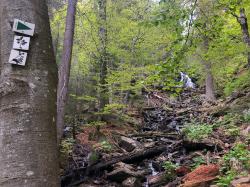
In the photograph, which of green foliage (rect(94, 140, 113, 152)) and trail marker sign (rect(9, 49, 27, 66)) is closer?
trail marker sign (rect(9, 49, 27, 66))

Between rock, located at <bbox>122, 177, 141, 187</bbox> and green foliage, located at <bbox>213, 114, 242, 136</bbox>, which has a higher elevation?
green foliage, located at <bbox>213, 114, 242, 136</bbox>

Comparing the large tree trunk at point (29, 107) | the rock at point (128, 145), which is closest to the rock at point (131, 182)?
the rock at point (128, 145)

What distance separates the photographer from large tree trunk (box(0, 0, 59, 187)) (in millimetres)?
1921

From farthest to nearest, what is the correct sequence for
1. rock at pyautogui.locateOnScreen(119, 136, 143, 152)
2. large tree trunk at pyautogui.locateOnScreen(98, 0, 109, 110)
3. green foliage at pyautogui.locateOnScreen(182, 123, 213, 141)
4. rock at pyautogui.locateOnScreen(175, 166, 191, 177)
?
large tree trunk at pyautogui.locateOnScreen(98, 0, 109, 110)
rock at pyautogui.locateOnScreen(119, 136, 143, 152)
green foliage at pyautogui.locateOnScreen(182, 123, 213, 141)
rock at pyautogui.locateOnScreen(175, 166, 191, 177)

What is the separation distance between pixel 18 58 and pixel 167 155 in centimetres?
690

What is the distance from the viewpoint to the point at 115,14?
39.0 ft

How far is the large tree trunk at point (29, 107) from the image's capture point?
1921mm

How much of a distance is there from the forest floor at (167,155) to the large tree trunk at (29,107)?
275 cm

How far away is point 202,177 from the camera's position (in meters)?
5.34

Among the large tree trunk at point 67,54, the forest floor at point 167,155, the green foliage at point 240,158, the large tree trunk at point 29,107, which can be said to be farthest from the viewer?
the large tree trunk at point 67,54

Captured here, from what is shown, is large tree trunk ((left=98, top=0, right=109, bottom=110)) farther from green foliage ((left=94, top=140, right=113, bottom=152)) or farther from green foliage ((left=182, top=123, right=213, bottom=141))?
green foliage ((left=182, top=123, right=213, bottom=141))

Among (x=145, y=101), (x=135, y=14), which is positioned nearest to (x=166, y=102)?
(x=145, y=101)

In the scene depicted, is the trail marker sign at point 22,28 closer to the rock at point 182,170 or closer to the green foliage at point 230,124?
the rock at point 182,170

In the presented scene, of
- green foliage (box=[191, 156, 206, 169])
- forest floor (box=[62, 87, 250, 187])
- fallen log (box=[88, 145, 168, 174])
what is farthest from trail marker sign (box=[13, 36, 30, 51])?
fallen log (box=[88, 145, 168, 174])
